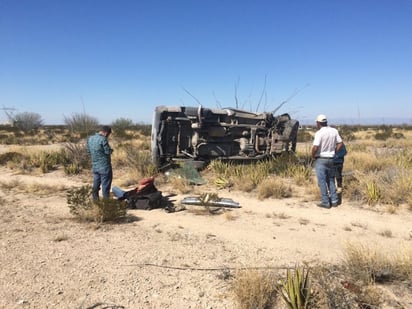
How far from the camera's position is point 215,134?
11.9 meters

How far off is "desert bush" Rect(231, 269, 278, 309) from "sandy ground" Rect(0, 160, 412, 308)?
0.15m

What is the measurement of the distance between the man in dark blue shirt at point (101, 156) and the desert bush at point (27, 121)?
4014 centimetres

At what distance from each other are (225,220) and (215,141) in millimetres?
5540

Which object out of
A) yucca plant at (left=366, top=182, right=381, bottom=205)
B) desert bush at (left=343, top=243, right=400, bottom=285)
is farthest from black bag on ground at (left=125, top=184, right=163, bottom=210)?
yucca plant at (left=366, top=182, right=381, bottom=205)

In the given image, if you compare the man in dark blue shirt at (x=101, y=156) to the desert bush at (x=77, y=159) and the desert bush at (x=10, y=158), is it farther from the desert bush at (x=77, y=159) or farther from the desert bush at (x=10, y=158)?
the desert bush at (x=10, y=158)

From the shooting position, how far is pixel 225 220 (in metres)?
6.96

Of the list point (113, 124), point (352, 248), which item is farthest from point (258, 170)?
point (113, 124)

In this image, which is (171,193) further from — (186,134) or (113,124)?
(113,124)

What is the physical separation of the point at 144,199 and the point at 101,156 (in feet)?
4.55

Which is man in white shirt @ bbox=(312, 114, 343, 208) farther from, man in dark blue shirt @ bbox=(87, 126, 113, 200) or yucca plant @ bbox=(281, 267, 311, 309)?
man in dark blue shirt @ bbox=(87, 126, 113, 200)

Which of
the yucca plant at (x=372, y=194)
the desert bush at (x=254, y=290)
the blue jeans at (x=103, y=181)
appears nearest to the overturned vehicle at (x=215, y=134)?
the blue jeans at (x=103, y=181)

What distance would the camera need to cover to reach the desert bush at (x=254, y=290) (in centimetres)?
365

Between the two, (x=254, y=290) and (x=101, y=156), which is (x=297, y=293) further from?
(x=101, y=156)

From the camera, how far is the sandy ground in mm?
3967
